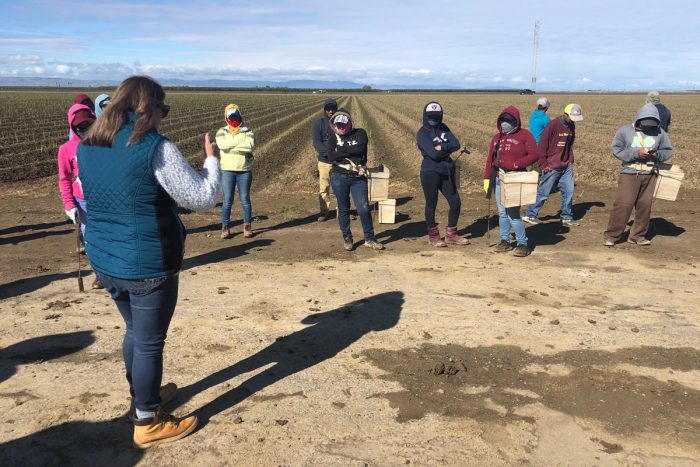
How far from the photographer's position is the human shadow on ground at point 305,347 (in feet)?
12.1

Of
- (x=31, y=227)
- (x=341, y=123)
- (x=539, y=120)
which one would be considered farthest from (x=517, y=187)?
(x=31, y=227)

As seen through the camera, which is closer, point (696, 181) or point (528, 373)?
point (528, 373)

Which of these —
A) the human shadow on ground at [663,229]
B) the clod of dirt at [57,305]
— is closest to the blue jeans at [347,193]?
the clod of dirt at [57,305]

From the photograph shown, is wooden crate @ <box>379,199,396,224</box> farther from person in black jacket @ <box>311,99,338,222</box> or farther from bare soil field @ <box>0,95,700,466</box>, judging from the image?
person in black jacket @ <box>311,99,338,222</box>

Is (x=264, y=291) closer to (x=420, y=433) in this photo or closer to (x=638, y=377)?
(x=420, y=433)

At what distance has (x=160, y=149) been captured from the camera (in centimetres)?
260

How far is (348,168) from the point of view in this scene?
7.08 meters

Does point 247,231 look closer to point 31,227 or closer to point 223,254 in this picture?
point 223,254

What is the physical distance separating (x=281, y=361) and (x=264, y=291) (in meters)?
1.62

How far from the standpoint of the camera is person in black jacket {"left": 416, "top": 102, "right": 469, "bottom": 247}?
22.8 feet

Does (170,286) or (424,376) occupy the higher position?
(170,286)

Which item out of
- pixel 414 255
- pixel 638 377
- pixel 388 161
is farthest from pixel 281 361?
pixel 388 161

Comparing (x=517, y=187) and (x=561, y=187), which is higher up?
(x=517, y=187)

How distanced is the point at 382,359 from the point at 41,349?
109 inches
